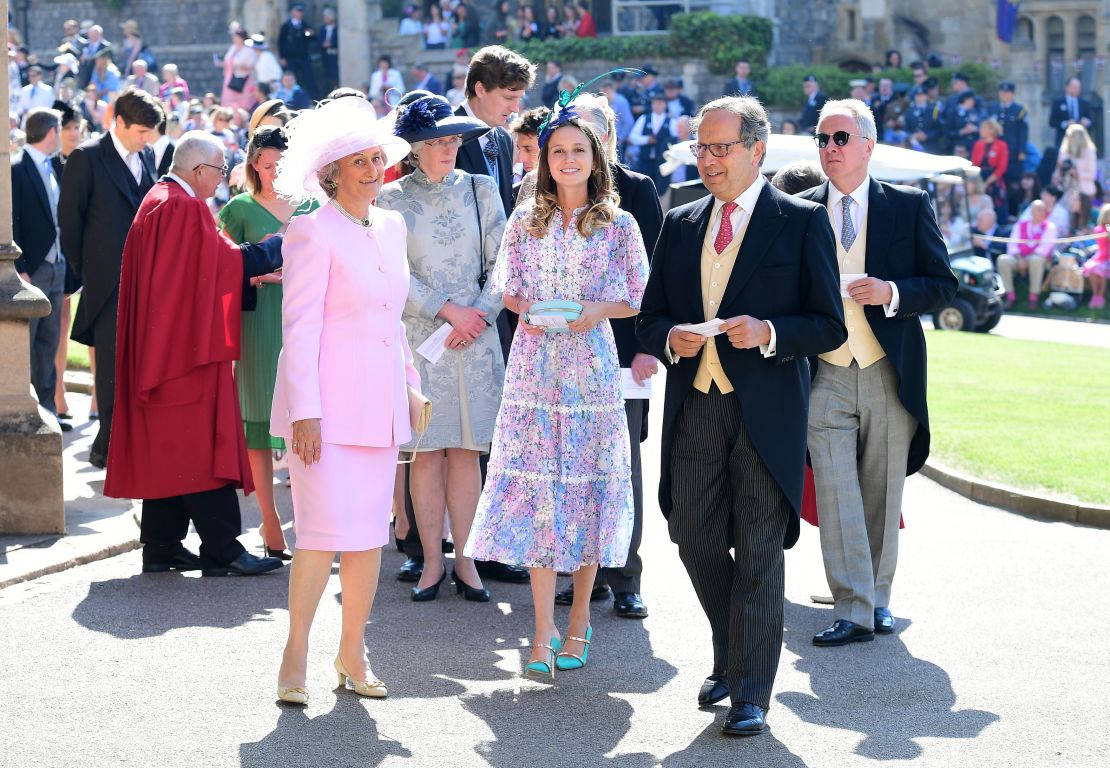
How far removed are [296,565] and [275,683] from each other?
473 millimetres

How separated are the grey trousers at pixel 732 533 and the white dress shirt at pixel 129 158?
211 inches

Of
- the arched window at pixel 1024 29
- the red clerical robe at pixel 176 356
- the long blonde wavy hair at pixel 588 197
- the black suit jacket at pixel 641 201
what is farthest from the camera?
the arched window at pixel 1024 29

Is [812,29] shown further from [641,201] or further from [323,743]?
[323,743]

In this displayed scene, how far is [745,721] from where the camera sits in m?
5.29

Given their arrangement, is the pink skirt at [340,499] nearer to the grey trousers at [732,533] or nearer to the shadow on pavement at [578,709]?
the shadow on pavement at [578,709]

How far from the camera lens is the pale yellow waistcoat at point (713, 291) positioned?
216 inches

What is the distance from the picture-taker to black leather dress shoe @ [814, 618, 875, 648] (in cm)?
654

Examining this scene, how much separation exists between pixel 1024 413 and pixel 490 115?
22.7 feet

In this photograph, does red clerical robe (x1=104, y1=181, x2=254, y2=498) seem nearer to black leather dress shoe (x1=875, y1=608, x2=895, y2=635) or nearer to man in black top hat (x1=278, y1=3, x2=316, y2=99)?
black leather dress shoe (x1=875, y1=608, x2=895, y2=635)

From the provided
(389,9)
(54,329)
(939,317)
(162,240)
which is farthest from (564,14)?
(162,240)

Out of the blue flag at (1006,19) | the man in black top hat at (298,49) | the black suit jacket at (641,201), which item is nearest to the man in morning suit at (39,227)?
the black suit jacket at (641,201)

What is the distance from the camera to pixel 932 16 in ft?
134

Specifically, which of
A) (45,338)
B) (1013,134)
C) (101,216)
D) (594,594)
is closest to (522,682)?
(594,594)

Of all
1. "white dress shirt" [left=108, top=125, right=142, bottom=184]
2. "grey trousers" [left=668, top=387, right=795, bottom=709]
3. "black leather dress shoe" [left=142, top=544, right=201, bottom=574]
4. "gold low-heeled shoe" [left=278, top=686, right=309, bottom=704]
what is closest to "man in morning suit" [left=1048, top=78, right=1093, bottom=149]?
"white dress shirt" [left=108, top=125, right=142, bottom=184]
